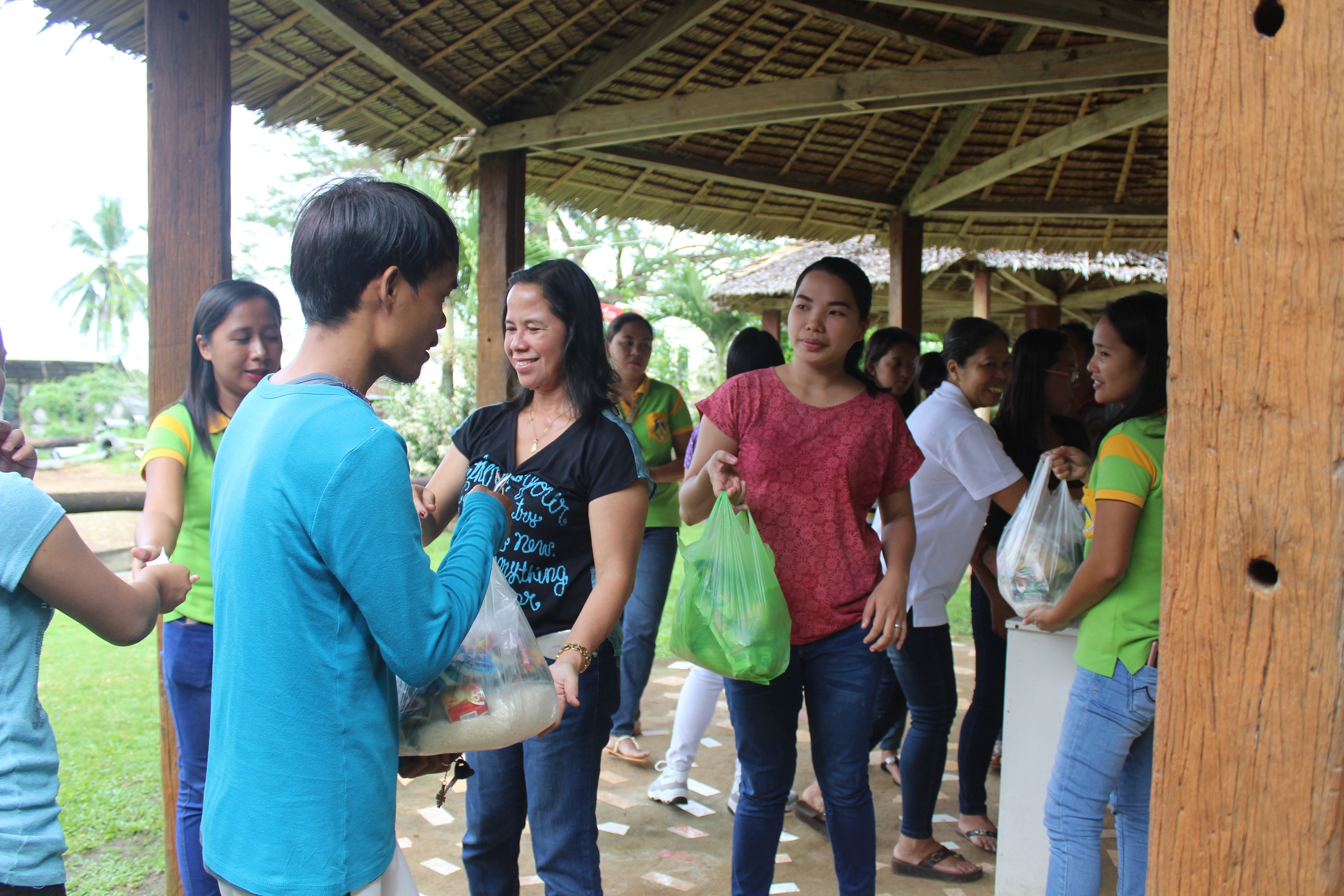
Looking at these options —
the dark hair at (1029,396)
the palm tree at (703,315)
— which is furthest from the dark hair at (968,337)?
the palm tree at (703,315)

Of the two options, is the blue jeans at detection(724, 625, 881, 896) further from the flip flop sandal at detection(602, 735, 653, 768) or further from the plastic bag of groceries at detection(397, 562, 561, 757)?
the flip flop sandal at detection(602, 735, 653, 768)

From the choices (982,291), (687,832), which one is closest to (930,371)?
(687,832)

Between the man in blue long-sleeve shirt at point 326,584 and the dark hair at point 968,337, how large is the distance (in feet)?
8.20

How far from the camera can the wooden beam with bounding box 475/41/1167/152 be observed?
419 centimetres

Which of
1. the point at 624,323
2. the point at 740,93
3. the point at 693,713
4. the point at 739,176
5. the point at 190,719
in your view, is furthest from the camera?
the point at 739,176

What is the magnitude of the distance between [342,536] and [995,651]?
3.00 metres

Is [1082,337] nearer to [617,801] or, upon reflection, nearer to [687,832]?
[687,832]

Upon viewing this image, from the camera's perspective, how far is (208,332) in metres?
2.52

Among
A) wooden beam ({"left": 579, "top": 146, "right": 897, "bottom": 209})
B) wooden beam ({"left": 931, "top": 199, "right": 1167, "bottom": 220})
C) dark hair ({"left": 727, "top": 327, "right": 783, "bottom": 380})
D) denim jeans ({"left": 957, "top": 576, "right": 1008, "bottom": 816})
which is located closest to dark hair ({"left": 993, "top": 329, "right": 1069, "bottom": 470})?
denim jeans ({"left": 957, "top": 576, "right": 1008, "bottom": 816})

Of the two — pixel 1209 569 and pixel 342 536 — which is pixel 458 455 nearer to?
pixel 342 536

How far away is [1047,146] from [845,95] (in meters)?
1.73

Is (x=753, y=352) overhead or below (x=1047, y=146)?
below

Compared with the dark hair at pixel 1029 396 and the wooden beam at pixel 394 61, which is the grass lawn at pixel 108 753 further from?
the wooden beam at pixel 394 61

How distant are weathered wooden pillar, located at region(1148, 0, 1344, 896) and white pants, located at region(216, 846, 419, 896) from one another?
120 centimetres
